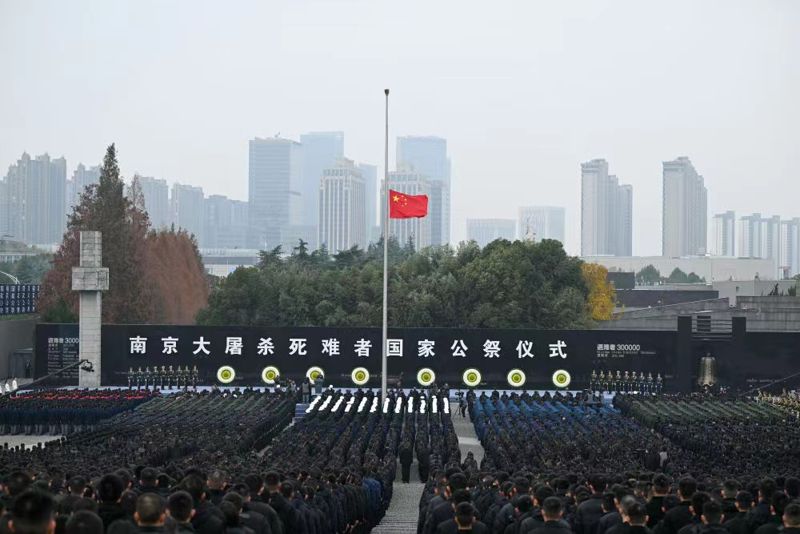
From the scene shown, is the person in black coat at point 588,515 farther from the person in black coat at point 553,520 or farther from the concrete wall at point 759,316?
the concrete wall at point 759,316

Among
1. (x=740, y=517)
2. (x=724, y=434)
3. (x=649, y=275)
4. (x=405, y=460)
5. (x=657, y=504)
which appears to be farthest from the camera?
(x=649, y=275)

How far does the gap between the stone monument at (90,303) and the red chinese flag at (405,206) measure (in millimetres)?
10145

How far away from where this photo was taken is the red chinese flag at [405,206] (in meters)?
36.9

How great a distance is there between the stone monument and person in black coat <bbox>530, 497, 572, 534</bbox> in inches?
1331

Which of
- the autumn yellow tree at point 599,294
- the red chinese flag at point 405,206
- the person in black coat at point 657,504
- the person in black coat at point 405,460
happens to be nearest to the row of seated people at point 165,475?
the person in black coat at point 657,504

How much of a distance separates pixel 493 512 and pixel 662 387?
28747 millimetres

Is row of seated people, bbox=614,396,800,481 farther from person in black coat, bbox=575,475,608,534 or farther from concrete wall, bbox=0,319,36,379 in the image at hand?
concrete wall, bbox=0,319,36,379

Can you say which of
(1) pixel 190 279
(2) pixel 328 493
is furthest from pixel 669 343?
(1) pixel 190 279

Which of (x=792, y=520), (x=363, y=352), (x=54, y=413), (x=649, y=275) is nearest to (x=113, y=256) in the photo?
(x=363, y=352)

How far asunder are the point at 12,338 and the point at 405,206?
17.1m

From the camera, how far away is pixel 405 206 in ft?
122

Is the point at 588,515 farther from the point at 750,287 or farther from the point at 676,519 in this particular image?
the point at 750,287

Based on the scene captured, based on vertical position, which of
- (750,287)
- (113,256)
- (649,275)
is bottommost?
(750,287)

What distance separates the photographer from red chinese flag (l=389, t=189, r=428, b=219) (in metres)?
36.9
